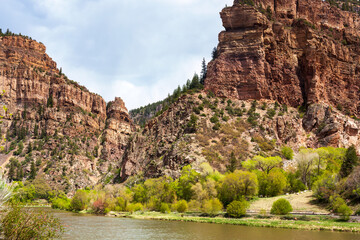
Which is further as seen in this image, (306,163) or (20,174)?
(20,174)

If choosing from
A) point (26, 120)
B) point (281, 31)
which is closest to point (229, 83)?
point (281, 31)

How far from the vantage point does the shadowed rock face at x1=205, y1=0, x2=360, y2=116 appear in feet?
408

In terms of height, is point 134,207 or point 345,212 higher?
point 345,212

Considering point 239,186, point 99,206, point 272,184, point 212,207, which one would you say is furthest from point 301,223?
point 99,206

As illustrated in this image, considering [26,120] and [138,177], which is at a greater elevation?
[26,120]

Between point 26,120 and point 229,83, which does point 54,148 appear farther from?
point 229,83

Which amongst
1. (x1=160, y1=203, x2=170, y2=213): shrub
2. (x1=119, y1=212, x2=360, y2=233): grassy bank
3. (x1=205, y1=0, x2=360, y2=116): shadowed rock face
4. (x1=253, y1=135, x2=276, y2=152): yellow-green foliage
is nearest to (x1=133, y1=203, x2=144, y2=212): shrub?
(x1=160, y1=203, x2=170, y2=213): shrub

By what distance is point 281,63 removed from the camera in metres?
129

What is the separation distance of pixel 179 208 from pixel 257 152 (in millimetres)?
37919

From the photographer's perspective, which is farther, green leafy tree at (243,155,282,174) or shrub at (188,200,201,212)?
green leafy tree at (243,155,282,174)

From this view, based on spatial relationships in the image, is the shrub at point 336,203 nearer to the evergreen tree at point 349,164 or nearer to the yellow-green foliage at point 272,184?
the evergreen tree at point 349,164

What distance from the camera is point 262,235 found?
3659 cm

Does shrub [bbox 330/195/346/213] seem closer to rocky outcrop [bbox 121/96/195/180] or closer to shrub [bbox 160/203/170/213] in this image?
shrub [bbox 160/203/170/213]

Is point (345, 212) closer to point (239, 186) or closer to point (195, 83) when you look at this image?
point (239, 186)
